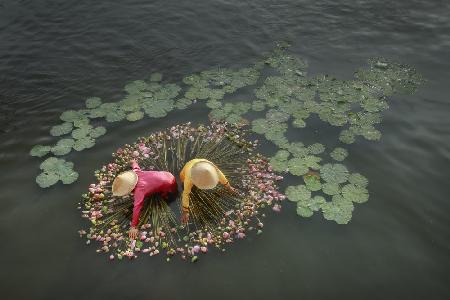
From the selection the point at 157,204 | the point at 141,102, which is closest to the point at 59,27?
the point at 141,102

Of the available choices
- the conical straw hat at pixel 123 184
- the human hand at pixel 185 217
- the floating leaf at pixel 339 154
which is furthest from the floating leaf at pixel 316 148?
the conical straw hat at pixel 123 184

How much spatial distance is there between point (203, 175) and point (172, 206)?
153cm

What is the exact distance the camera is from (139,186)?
7203 mm

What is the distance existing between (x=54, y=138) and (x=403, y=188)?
7976 mm

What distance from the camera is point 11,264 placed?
23.5ft

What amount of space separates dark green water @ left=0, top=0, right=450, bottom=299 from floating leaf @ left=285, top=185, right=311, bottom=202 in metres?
0.43

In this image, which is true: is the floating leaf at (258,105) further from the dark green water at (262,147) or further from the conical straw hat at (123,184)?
the conical straw hat at (123,184)

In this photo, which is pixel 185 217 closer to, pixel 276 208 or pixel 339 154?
pixel 276 208

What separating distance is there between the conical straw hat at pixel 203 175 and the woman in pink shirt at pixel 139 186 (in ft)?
3.21

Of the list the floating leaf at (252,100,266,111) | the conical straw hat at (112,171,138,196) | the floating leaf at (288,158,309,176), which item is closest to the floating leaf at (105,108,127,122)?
the floating leaf at (252,100,266,111)

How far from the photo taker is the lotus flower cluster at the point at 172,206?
7215 mm

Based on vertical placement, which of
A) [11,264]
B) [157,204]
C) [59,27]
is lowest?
[11,264]

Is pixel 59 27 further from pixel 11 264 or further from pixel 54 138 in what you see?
pixel 11 264

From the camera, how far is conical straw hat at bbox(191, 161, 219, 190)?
664cm
